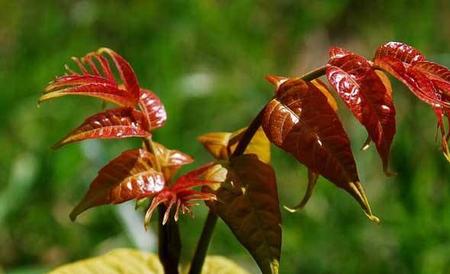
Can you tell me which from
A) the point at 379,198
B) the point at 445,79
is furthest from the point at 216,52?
the point at 445,79

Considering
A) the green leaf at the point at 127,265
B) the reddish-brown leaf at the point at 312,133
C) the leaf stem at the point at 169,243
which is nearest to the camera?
the reddish-brown leaf at the point at 312,133

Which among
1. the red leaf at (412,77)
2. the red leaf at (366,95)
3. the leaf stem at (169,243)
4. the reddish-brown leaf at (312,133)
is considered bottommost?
the leaf stem at (169,243)

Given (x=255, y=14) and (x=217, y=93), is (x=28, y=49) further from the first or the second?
(x=255, y=14)

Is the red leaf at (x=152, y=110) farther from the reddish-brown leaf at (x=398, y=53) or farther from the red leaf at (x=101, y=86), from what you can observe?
the reddish-brown leaf at (x=398, y=53)

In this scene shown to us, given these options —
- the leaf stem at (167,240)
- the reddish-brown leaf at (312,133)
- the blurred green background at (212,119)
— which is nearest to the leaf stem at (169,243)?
the leaf stem at (167,240)

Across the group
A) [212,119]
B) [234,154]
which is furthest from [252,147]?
[212,119]

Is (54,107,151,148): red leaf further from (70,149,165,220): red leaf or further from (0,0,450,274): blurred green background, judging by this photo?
(0,0,450,274): blurred green background

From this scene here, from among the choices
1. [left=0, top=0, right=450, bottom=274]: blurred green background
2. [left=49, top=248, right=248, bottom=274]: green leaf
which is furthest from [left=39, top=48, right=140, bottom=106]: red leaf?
[left=0, top=0, right=450, bottom=274]: blurred green background
